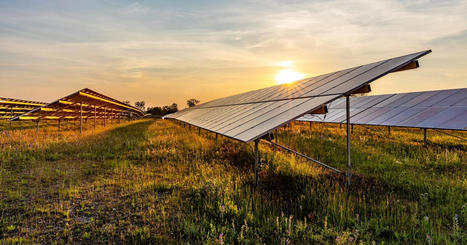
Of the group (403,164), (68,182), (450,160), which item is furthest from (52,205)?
(450,160)

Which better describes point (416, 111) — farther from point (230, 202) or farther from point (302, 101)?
point (230, 202)

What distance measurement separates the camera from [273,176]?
21.5 ft

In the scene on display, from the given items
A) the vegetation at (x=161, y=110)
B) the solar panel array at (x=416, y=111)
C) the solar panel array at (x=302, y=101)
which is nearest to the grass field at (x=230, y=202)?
the solar panel array at (x=302, y=101)

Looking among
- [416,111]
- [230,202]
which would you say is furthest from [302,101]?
[416,111]

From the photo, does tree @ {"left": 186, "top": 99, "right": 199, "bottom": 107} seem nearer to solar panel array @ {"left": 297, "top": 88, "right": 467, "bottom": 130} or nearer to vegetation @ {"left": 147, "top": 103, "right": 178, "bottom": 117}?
vegetation @ {"left": 147, "top": 103, "right": 178, "bottom": 117}

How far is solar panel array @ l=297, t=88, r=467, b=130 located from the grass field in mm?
4295

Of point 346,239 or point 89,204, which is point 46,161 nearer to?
point 89,204

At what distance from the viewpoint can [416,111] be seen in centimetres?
1457

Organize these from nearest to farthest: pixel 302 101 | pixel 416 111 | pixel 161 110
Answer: pixel 302 101 < pixel 416 111 < pixel 161 110

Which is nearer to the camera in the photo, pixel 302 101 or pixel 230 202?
pixel 230 202

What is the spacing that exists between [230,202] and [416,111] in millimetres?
15084

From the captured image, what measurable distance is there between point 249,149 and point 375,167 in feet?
15.2

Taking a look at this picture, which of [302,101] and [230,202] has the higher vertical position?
[302,101]

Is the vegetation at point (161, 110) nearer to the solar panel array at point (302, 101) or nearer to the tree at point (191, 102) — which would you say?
the tree at point (191, 102)
